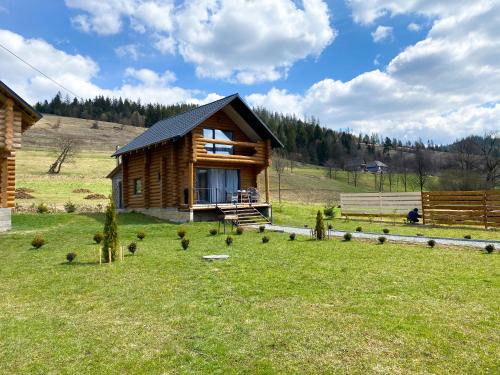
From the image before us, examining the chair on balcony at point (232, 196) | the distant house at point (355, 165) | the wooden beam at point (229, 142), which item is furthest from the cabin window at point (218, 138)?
the distant house at point (355, 165)

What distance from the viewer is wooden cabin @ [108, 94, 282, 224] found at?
Answer: 876 inches

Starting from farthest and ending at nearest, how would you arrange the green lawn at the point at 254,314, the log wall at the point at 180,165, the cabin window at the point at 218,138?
the cabin window at the point at 218,138
the log wall at the point at 180,165
the green lawn at the point at 254,314

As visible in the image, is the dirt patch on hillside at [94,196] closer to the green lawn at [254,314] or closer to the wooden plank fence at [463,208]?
the green lawn at [254,314]

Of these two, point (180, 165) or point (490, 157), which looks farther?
point (490, 157)

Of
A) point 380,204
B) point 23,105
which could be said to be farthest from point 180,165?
point 380,204

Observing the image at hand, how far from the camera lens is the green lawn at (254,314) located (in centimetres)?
470

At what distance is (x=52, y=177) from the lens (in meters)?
47.3

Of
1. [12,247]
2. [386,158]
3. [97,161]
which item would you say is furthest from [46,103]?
[12,247]

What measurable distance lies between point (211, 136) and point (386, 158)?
122 m

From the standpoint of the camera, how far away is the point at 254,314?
20.8 feet

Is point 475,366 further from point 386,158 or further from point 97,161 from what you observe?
point 386,158

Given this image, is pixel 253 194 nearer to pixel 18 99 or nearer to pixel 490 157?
pixel 18 99

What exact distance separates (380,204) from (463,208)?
650 centimetres

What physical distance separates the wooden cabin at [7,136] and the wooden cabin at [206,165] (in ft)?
24.0
